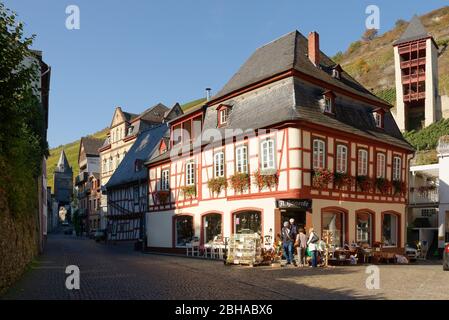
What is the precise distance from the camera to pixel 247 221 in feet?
81.0

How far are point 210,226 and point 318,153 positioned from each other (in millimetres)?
7792

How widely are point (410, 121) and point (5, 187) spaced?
60.9 meters

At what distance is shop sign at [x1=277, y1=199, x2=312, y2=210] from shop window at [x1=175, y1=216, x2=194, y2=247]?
28.9 ft

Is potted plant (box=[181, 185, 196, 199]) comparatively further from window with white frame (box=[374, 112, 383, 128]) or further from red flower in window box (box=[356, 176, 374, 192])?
window with white frame (box=[374, 112, 383, 128])

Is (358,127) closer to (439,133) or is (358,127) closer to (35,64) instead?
(35,64)

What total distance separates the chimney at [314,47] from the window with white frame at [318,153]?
4993 millimetres

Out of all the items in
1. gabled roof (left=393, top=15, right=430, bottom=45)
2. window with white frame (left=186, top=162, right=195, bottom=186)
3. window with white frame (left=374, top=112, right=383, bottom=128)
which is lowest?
window with white frame (left=186, top=162, right=195, bottom=186)

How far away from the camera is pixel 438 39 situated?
87562mm

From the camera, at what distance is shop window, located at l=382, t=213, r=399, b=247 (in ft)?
90.1

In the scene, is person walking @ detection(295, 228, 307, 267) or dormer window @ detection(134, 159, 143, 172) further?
dormer window @ detection(134, 159, 143, 172)

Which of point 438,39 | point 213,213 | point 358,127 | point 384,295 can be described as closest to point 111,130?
point 213,213

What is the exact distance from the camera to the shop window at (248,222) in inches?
938

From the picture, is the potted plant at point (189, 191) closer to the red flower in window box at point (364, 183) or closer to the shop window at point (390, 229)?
the red flower in window box at point (364, 183)

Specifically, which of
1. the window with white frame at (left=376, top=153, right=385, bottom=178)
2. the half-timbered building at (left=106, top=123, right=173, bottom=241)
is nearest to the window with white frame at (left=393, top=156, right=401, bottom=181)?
the window with white frame at (left=376, top=153, right=385, bottom=178)
